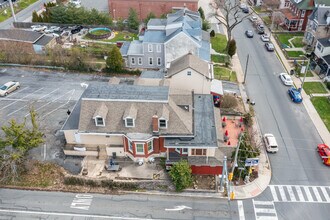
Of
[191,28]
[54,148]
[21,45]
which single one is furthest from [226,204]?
[21,45]

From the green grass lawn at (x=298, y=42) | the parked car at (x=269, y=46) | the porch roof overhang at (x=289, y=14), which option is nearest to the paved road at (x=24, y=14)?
the parked car at (x=269, y=46)

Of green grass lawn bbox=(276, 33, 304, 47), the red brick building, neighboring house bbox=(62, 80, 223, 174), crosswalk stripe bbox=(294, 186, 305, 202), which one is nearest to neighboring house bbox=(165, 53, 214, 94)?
neighboring house bbox=(62, 80, 223, 174)

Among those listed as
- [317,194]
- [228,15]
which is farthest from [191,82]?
[228,15]

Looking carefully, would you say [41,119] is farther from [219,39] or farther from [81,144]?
[219,39]

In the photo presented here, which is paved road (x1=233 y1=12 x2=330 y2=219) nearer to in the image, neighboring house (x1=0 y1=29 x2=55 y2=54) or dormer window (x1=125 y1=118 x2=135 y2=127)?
dormer window (x1=125 y1=118 x2=135 y2=127)

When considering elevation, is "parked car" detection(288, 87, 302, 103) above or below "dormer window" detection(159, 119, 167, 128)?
below

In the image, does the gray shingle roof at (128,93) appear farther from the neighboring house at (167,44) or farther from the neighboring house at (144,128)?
the neighboring house at (167,44)
